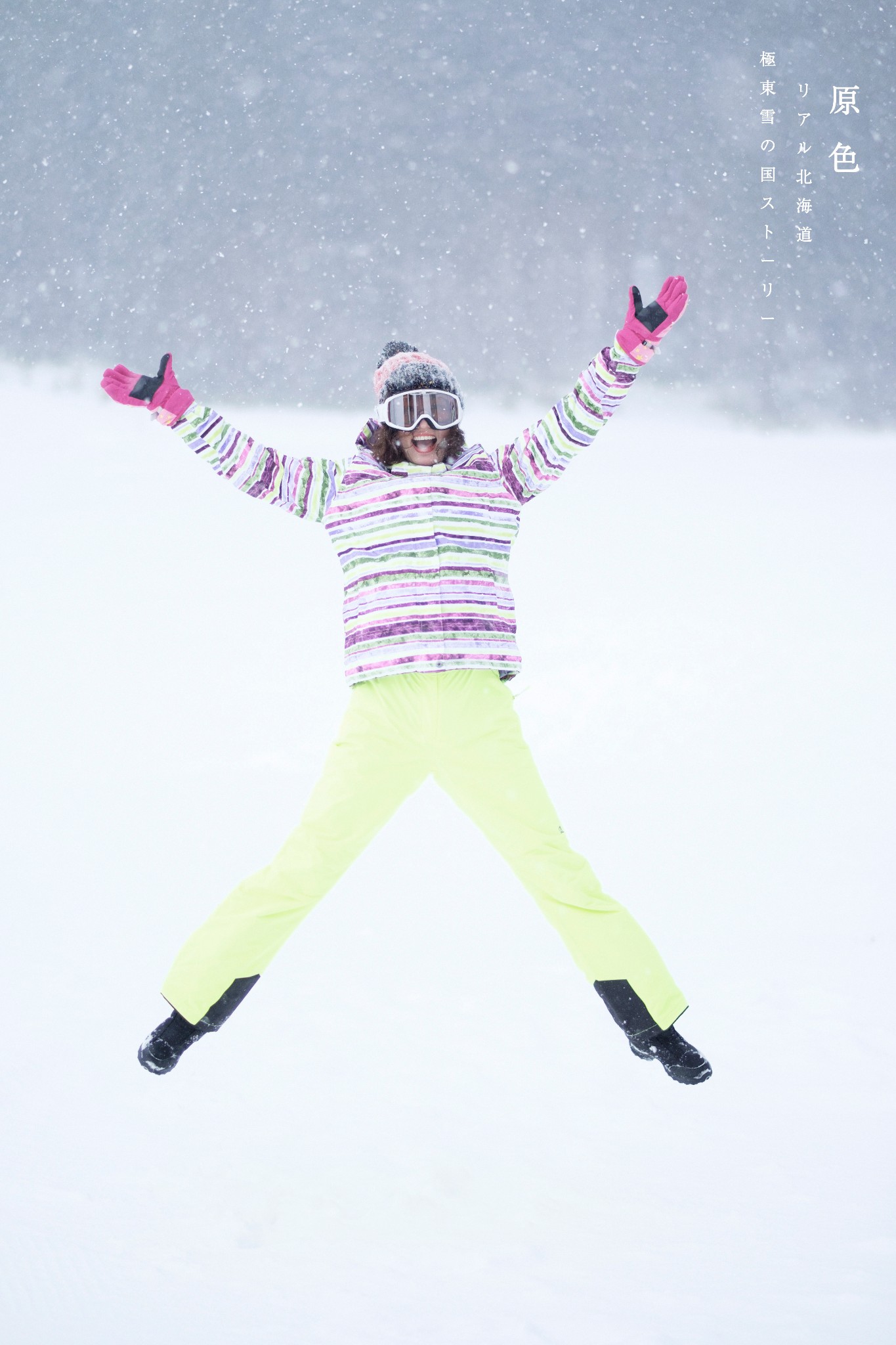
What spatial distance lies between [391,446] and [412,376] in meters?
0.17

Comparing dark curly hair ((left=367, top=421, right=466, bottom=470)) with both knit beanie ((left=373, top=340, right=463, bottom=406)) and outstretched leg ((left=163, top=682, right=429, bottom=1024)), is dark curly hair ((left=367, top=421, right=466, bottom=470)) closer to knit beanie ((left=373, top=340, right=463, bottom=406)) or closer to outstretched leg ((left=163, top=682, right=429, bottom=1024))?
knit beanie ((left=373, top=340, right=463, bottom=406))

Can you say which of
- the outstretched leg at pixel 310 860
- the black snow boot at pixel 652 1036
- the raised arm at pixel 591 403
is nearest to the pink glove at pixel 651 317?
the raised arm at pixel 591 403

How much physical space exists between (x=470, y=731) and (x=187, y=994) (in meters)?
0.82

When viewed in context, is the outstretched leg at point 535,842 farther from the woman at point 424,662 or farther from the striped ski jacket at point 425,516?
the striped ski jacket at point 425,516

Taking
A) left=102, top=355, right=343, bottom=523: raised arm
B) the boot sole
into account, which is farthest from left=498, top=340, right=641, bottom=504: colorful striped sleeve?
the boot sole

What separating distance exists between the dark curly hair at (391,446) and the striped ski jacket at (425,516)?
0.11ft

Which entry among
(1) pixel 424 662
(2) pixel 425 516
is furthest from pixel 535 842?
(2) pixel 425 516

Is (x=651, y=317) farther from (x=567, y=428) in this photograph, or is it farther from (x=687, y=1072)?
(x=687, y=1072)

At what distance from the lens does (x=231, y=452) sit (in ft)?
8.36

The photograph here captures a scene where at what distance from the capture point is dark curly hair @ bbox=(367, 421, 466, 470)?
260cm

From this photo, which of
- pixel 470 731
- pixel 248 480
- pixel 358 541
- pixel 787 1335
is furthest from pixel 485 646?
pixel 787 1335

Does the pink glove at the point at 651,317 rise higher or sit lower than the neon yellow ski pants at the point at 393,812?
higher

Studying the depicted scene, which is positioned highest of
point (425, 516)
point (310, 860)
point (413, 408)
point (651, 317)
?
point (651, 317)

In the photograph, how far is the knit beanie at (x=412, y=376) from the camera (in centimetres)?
256
